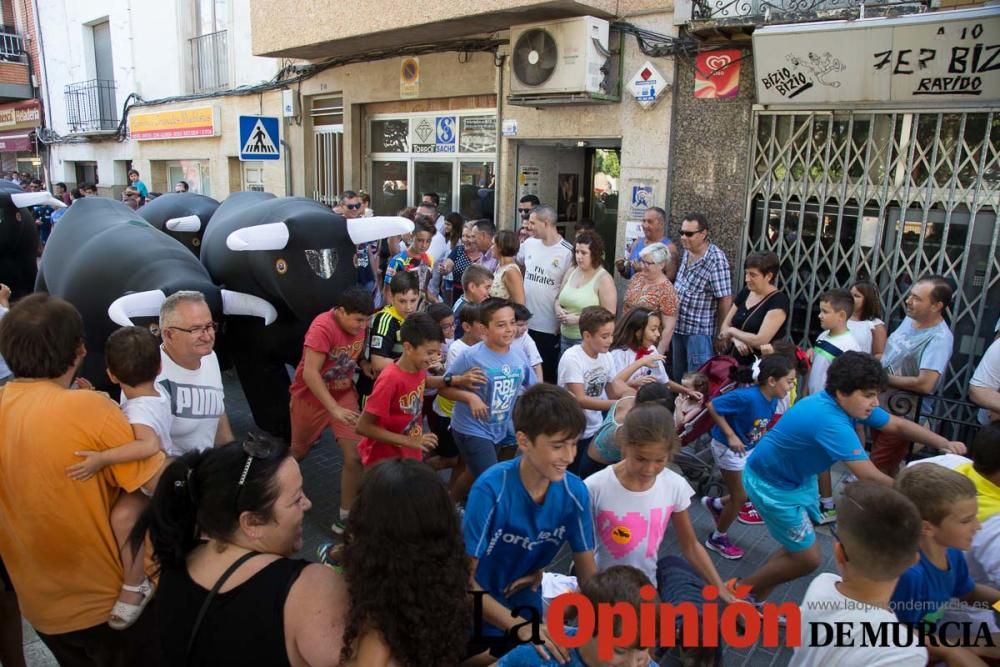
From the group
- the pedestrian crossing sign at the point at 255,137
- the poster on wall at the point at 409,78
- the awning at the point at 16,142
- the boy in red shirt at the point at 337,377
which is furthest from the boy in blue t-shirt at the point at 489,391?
the awning at the point at 16,142

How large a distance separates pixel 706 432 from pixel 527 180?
195 inches

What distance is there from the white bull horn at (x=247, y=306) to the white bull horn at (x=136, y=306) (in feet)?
2.13

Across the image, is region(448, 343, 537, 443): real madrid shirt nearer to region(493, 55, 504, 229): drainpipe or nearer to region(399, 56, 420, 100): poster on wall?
region(493, 55, 504, 229): drainpipe

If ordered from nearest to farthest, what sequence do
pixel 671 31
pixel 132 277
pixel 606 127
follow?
pixel 132 277 < pixel 671 31 < pixel 606 127

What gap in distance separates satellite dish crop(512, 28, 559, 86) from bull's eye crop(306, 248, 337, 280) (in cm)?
354

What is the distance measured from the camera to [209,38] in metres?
13.7

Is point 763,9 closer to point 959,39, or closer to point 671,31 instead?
point 671,31

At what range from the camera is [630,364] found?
4316 millimetres

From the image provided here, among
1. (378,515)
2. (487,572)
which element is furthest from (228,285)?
(378,515)

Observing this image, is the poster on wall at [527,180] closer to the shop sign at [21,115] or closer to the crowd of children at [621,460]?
the crowd of children at [621,460]

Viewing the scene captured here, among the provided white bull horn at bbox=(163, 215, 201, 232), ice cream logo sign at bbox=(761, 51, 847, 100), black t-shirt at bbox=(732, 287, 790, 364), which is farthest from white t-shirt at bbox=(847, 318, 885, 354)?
white bull horn at bbox=(163, 215, 201, 232)

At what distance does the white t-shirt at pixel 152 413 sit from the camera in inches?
101

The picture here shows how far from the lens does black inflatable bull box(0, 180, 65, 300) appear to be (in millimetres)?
7629

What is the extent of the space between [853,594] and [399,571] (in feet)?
4.62
